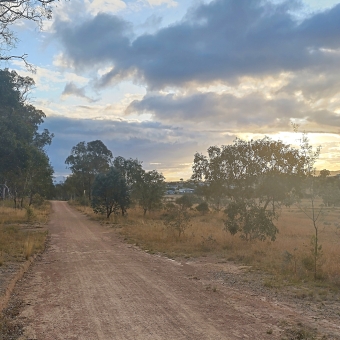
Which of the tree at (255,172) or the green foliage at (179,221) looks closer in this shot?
the green foliage at (179,221)

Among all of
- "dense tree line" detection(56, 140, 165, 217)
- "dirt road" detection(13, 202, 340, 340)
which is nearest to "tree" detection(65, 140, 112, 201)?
"dense tree line" detection(56, 140, 165, 217)

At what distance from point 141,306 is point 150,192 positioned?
33.6 meters

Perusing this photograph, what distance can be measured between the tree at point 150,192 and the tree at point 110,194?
4.92m

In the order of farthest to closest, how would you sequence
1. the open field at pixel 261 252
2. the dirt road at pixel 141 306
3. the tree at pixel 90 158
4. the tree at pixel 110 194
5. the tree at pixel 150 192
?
the tree at pixel 90 158, the tree at pixel 150 192, the tree at pixel 110 194, the open field at pixel 261 252, the dirt road at pixel 141 306

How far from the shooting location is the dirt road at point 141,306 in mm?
5840

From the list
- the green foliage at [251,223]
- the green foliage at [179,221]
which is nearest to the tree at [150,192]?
the green foliage at [179,221]

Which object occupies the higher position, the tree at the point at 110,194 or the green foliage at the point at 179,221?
the tree at the point at 110,194

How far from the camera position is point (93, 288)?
870 centimetres

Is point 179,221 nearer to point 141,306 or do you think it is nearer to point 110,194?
point 141,306

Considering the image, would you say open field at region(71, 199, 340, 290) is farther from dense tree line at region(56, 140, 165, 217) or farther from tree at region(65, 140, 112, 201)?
tree at region(65, 140, 112, 201)

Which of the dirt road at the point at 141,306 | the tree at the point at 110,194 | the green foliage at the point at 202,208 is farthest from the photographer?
the green foliage at the point at 202,208

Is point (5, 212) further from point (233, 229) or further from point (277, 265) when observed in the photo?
point (277, 265)

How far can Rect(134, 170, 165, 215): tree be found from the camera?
40.7m

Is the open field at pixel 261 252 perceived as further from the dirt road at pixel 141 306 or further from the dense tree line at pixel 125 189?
the dense tree line at pixel 125 189
